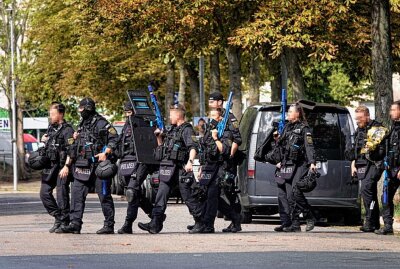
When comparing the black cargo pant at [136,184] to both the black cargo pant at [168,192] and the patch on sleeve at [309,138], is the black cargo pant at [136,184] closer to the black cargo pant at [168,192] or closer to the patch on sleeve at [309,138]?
the black cargo pant at [168,192]

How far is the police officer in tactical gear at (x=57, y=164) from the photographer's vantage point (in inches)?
709

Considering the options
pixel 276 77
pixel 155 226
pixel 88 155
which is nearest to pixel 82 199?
pixel 88 155

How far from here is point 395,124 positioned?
18.1 metres

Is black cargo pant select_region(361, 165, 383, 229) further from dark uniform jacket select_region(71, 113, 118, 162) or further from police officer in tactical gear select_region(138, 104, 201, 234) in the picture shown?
dark uniform jacket select_region(71, 113, 118, 162)

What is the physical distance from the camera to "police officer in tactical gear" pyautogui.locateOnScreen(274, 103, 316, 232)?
59.6 feet

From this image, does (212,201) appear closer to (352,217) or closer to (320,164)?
(320,164)

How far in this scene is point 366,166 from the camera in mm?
18500

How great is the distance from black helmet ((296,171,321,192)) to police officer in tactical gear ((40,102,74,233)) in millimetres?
2961

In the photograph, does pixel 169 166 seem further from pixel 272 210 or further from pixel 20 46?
pixel 20 46

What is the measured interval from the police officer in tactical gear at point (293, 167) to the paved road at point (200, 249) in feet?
1.09

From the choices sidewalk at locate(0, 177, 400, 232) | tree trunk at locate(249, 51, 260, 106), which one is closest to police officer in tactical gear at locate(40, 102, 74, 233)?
tree trunk at locate(249, 51, 260, 106)

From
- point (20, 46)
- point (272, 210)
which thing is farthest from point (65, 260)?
point (20, 46)

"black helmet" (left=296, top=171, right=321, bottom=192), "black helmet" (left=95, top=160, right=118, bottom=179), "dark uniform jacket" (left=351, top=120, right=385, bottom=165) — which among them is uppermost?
"dark uniform jacket" (left=351, top=120, right=385, bottom=165)

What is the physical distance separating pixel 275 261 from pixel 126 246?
2.64 m
